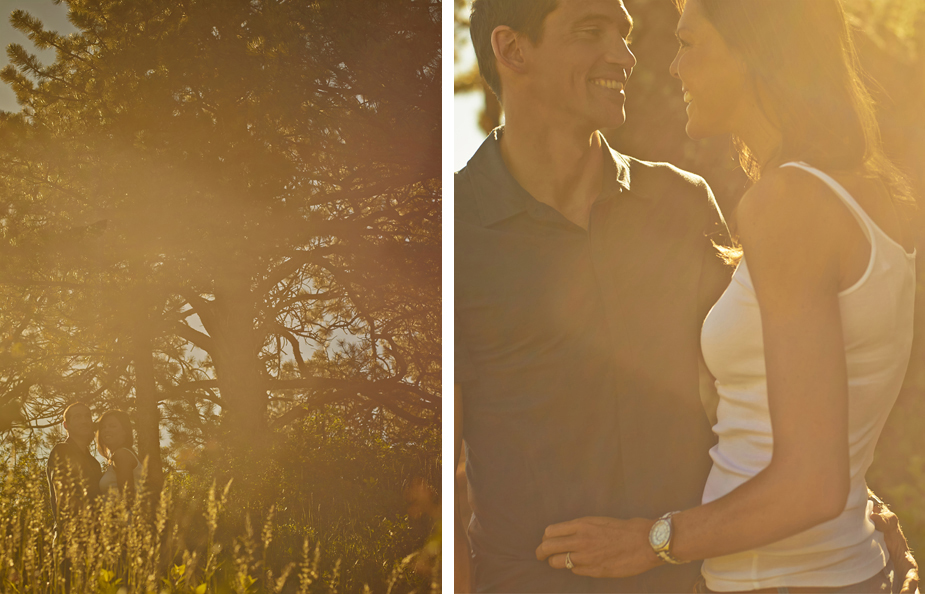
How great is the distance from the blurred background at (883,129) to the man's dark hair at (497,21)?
301 mm

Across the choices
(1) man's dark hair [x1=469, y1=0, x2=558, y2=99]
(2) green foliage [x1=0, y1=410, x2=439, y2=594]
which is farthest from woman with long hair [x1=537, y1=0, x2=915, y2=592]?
(2) green foliage [x1=0, y1=410, x2=439, y2=594]

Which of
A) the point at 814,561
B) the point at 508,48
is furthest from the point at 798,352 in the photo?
the point at 508,48

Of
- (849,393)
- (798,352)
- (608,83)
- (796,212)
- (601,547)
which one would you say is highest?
(608,83)

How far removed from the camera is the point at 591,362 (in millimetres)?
2020

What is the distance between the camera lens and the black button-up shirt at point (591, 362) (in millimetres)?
1959

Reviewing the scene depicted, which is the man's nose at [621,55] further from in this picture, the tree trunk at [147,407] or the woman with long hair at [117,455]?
the woman with long hair at [117,455]

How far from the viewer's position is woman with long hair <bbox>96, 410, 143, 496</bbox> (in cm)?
238

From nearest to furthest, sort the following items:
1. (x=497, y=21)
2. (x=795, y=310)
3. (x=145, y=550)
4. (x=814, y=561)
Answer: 1. (x=795, y=310)
2. (x=814, y=561)
3. (x=497, y=21)
4. (x=145, y=550)

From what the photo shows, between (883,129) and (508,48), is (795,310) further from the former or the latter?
(508,48)

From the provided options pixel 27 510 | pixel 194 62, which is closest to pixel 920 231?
pixel 194 62

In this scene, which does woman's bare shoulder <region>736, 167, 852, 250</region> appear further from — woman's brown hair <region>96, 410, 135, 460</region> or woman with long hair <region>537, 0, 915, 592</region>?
woman's brown hair <region>96, 410, 135, 460</region>

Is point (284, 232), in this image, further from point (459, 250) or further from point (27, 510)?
point (27, 510)

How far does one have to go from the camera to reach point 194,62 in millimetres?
2531

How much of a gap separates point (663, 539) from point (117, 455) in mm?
2021
